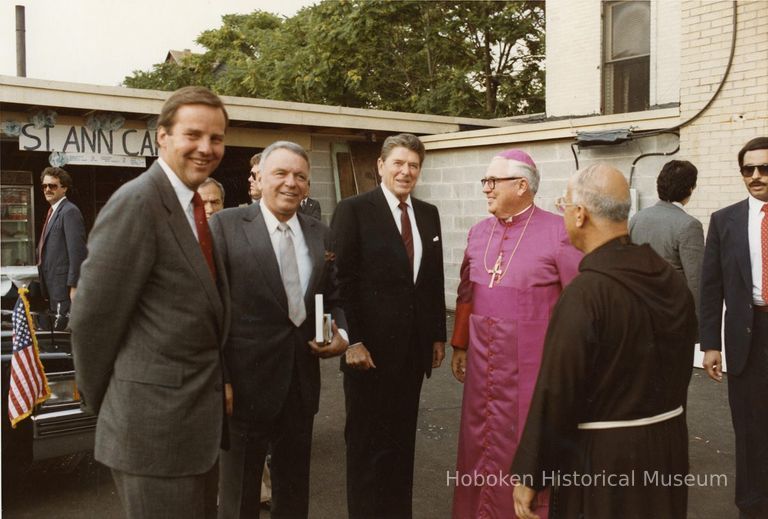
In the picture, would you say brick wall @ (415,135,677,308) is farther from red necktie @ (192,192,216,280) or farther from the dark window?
red necktie @ (192,192,216,280)

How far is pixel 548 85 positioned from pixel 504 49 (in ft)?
25.9

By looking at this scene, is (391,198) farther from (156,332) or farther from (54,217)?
(54,217)

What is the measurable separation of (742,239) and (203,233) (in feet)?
10.1

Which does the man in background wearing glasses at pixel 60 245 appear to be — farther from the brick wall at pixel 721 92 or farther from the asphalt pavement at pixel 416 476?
the brick wall at pixel 721 92

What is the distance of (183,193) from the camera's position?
2445 millimetres

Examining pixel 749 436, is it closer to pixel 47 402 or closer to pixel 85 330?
pixel 85 330

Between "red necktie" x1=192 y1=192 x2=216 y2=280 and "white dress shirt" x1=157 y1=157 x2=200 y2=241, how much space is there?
2 centimetres

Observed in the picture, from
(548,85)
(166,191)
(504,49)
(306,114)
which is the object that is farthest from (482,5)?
(166,191)

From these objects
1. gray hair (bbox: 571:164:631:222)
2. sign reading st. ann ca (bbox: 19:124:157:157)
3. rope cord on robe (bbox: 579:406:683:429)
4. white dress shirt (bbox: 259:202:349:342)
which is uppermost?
sign reading st. ann ca (bbox: 19:124:157:157)

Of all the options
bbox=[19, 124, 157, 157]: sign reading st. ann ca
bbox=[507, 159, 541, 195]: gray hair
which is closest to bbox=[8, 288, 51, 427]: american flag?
bbox=[507, 159, 541, 195]: gray hair

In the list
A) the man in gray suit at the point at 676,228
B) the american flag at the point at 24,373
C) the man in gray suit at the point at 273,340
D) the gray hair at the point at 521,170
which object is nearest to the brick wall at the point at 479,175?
the man in gray suit at the point at 676,228

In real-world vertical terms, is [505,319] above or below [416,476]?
above

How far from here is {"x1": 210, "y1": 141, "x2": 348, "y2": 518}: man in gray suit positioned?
3.10m

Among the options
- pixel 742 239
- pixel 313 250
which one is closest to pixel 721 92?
pixel 742 239
